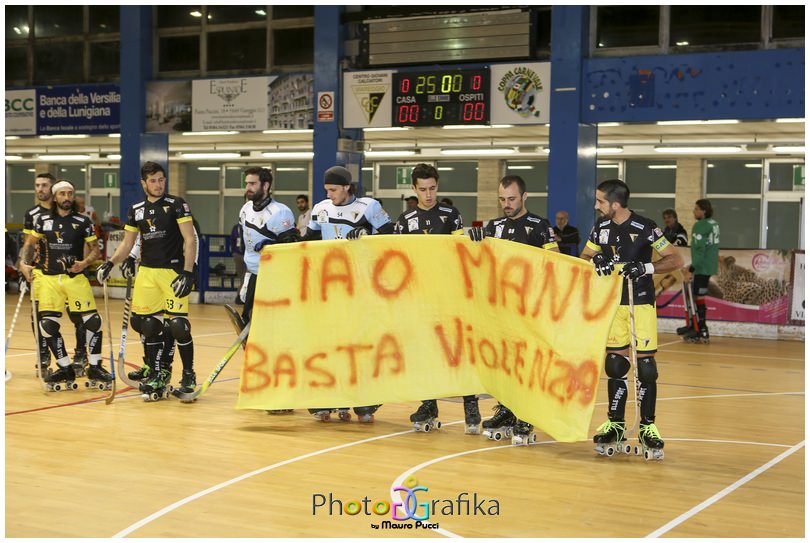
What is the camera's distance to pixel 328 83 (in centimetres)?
1822

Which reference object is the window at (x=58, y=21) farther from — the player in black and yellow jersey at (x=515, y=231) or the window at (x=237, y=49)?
the player in black and yellow jersey at (x=515, y=231)

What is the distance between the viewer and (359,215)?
850cm

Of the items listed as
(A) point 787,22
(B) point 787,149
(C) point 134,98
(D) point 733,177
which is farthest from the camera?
(D) point 733,177

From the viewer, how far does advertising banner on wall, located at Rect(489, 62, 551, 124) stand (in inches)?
655

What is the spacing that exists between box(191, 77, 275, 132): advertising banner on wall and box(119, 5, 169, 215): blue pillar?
3.94ft

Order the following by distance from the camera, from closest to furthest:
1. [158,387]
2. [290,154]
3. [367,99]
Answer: [158,387] < [367,99] < [290,154]

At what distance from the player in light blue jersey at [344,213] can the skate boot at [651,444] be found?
8.54ft

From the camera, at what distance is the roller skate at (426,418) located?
316 inches

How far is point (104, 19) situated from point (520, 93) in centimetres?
988

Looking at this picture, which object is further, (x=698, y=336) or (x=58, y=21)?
(x=58, y=21)

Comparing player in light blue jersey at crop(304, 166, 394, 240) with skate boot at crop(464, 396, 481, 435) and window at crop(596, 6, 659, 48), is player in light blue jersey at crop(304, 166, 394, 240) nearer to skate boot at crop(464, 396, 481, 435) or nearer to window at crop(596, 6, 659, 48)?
skate boot at crop(464, 396, 481, 435)

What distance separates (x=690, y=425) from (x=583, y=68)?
9.09 meters

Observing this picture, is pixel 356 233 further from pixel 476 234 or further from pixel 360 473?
pixel 360 473

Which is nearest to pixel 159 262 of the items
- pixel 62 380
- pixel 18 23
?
pixel 62 380
